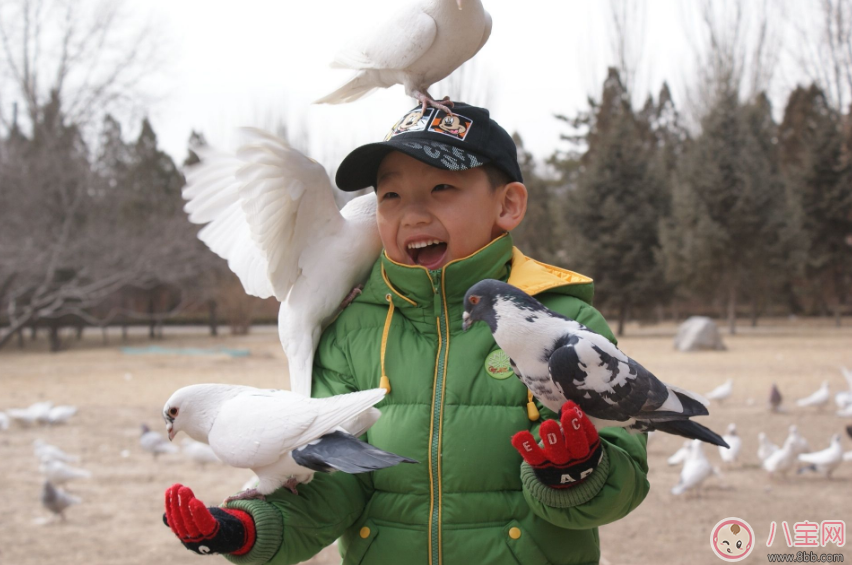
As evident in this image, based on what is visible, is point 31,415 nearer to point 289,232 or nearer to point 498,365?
point 289,232

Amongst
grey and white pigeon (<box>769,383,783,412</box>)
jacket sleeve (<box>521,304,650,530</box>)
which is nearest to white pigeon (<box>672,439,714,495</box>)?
grey and white pigeon (<box>769,383,783,412</box>)

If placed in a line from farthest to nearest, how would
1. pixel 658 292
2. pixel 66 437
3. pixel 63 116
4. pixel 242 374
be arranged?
pixel 658 292
pixel 63 116
pixel 242 374
pixel 66 437

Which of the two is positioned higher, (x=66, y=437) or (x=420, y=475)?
(x=420, y=475)

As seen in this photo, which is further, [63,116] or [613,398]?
[63,116]

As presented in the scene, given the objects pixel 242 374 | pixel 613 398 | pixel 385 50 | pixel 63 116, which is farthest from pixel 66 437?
pixel 63 116

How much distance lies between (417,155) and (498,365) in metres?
0.57

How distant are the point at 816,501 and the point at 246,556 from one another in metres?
5.65

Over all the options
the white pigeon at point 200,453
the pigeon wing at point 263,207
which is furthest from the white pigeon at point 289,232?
the white pigeon at point 200,453

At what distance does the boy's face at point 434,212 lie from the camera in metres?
1.86

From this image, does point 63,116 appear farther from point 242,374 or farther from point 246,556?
point 246,556

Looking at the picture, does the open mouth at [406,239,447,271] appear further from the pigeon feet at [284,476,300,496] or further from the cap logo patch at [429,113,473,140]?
the pigeon feet at [284,476,300,496]

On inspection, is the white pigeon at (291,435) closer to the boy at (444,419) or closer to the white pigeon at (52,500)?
the boy at (444,419)

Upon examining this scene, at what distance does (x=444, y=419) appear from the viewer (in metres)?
1.74

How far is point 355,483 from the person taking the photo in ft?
5.96
